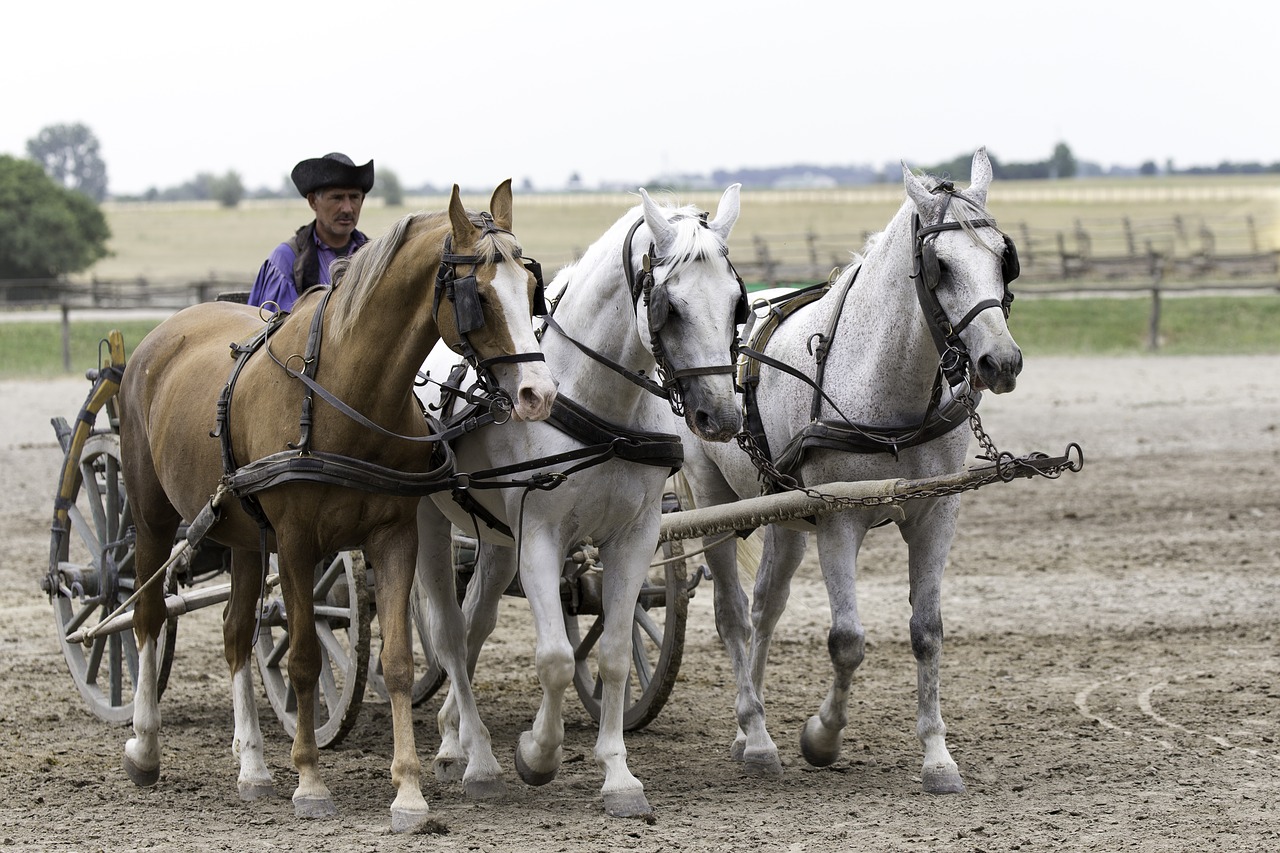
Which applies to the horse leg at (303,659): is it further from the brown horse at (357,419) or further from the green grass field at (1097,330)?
the green grass field at (1097,330)

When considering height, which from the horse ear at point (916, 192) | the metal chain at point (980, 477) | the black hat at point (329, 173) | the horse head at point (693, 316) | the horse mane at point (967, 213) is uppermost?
the black hat at point (329, 173)

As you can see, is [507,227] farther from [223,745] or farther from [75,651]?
[75,651]

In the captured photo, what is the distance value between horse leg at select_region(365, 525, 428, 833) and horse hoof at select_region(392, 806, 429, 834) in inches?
0.7

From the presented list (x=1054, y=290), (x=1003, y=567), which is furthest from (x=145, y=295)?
(x=1003, y=567)

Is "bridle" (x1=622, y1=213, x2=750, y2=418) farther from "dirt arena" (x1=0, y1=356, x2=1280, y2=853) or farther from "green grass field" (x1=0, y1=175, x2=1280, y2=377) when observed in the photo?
"dirt arena" (x1=0, y1=356, x2=1280, y2=853)

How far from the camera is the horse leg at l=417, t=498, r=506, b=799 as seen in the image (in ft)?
16.1

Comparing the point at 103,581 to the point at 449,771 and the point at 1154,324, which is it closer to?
the point at 449,771

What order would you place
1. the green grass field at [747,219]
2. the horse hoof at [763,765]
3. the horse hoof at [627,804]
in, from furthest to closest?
the green grass field at [747,219]
the horse hoof at [763,765]
the horse hoof at [627,804]

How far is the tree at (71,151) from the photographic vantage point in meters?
140

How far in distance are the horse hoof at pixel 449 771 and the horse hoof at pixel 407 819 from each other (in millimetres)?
735

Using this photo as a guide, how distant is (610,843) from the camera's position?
4180mm

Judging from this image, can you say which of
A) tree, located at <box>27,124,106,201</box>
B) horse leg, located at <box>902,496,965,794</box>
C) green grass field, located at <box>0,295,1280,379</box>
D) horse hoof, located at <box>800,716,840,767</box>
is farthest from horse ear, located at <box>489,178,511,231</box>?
tree, located at <box>27,124,106,201</box>

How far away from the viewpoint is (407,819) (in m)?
4.29

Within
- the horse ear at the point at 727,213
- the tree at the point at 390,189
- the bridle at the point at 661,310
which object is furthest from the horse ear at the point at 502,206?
the tree at the point at 390,189
